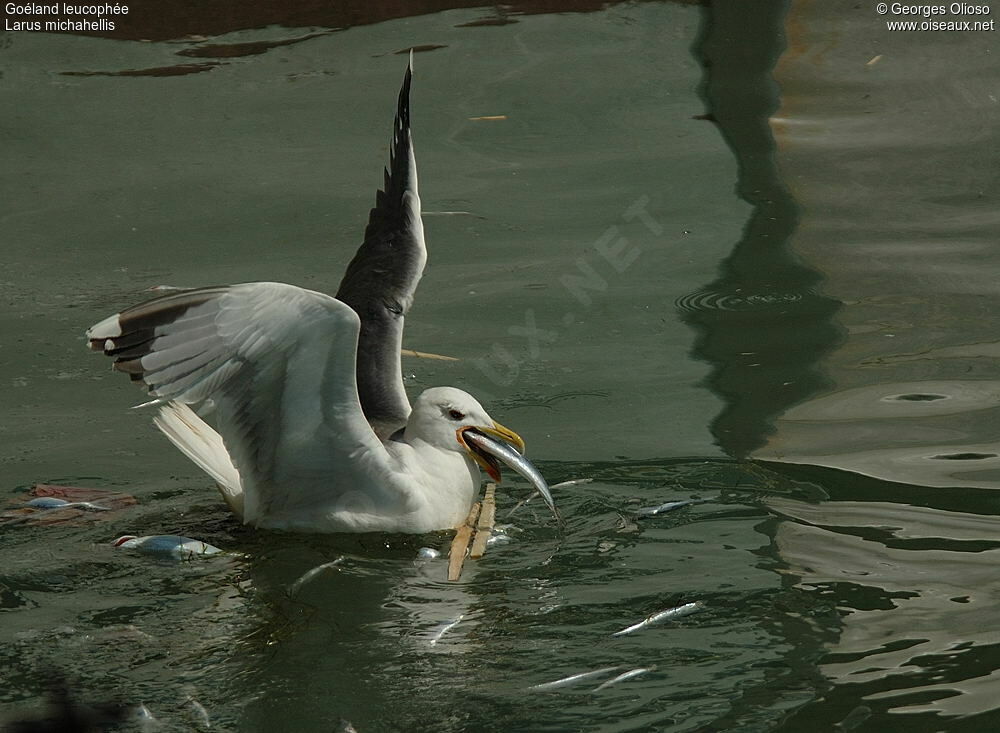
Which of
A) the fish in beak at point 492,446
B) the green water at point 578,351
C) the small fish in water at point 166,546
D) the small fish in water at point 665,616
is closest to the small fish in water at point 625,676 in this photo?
the green water at point 578,351

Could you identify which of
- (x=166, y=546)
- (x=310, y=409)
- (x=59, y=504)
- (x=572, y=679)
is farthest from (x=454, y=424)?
(x=572, y=679)

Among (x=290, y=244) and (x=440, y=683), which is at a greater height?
(x=290, y=244)

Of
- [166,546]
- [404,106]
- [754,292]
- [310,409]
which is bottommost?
[166,546]

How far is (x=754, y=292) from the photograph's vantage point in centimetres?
700

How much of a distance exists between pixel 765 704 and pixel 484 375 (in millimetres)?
2760

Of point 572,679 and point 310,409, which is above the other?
point 310,409

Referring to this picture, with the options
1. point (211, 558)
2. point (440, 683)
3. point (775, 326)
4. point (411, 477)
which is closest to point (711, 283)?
point (775, 326)

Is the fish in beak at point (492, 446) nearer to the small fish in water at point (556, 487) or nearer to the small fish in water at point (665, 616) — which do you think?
the small fish in water at point (556, 487)

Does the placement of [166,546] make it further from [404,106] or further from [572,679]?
[404,106]

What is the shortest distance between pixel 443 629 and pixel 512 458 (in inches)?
33.9

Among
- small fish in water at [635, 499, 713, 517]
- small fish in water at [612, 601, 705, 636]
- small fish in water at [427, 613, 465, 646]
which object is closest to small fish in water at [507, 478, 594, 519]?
small fish in water at [635, 499, 713, 517]

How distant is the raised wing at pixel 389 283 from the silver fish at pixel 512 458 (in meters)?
0.36

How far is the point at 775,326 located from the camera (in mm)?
6609

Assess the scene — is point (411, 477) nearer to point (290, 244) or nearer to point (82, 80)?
point (290, 244)
